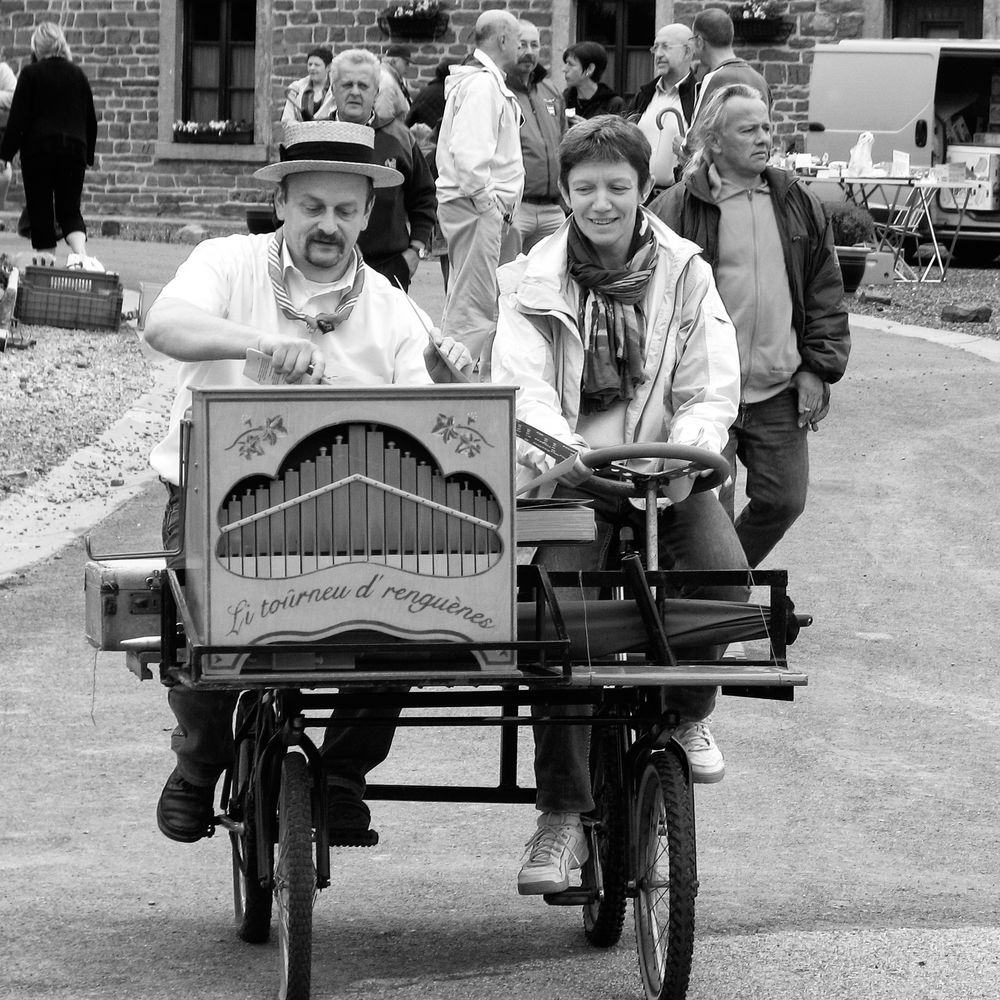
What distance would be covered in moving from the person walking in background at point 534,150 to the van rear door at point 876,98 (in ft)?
36.0

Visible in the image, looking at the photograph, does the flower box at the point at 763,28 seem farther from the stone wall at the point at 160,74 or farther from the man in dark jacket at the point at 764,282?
the man in dark jacket at the point at 764,282

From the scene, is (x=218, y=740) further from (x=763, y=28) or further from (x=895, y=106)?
(x=763, y=28)

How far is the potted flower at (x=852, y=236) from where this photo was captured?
54.7ft

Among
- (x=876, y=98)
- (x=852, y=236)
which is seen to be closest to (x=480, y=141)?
(x=852, y=236)

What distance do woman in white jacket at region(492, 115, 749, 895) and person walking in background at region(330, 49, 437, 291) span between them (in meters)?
4.89

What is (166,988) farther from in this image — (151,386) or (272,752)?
(151,386)

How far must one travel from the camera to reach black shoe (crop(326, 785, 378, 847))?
13.9ft

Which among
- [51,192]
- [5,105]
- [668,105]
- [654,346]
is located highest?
[5,105]

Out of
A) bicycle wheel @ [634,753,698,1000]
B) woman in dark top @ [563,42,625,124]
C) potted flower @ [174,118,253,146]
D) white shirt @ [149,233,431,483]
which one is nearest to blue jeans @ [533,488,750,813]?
bicycle wheel @ [634,753,698,1000]

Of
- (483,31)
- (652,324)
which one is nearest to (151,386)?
(483,31)

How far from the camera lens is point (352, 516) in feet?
11.8

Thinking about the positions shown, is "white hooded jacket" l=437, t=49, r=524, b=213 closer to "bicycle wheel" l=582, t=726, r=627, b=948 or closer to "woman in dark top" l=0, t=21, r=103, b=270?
"woman in dark top" l=0, t=21, r=103, b=270

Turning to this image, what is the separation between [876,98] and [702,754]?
58.0ft

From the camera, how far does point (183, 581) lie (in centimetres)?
383
